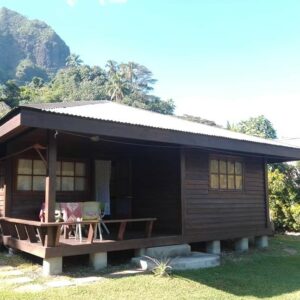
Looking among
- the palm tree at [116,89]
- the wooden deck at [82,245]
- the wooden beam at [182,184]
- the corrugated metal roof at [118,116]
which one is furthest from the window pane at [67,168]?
the palm tree at [116,89]

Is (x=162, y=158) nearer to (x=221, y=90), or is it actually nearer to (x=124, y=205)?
(x=124, y=205)

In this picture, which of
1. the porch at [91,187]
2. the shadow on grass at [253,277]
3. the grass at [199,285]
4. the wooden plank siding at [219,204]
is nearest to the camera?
the grass at [199,285]

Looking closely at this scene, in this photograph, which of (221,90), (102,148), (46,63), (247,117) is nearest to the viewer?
(102,148)

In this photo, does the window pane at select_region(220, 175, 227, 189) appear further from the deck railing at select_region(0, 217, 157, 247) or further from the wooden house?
the deck railing at select_region(0, 217, 157, 247)

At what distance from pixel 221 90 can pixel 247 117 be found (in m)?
13.6

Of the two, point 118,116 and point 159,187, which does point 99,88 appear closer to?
point 159,187

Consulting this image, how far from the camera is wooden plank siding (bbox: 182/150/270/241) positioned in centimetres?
953

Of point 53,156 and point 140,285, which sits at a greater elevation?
point 53,156

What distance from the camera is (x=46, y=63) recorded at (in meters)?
113

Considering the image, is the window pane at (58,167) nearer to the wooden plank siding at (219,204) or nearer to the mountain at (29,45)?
the wooden plank siding at (219,204)

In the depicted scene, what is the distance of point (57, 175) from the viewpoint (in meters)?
10.3

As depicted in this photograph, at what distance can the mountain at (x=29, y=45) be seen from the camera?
345 feet

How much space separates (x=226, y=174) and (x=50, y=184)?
5159 mm

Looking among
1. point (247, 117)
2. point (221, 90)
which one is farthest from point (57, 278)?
point (247, 117)
